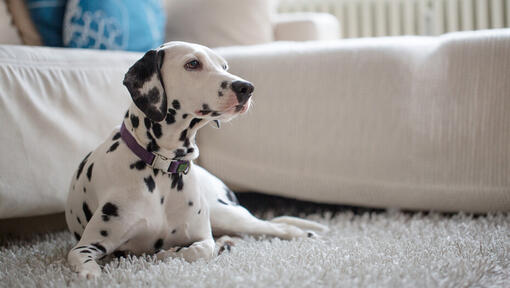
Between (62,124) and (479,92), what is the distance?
1311 mm

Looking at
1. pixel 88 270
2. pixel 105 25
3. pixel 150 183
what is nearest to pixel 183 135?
pixel 150 183

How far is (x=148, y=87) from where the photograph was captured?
4.36 ft

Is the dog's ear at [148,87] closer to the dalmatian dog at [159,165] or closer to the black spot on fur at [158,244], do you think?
the dalmatian dog at [159,165]

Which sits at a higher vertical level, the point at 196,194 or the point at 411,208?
the point at 196,194

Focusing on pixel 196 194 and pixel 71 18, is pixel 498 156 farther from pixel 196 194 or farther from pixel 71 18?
pixel 71 18

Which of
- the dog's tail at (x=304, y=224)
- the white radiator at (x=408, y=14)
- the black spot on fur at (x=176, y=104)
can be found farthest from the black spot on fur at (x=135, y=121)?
the white radiator at (x=408, y=14)

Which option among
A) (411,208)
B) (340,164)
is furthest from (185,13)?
(411,208)

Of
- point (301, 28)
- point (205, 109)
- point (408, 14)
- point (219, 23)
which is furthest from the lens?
point (408, 14)

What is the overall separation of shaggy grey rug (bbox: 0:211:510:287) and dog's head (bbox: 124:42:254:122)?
354mm

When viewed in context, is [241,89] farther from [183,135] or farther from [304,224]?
[304,224]

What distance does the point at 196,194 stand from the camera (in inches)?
56.6

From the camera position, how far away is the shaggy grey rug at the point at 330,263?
1.12 meters

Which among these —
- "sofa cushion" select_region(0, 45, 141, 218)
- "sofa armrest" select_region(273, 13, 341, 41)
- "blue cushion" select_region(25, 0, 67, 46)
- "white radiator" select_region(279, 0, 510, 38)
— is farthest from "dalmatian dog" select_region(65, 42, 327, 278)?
"white radiator" select_region(279, 0, 510, 38)

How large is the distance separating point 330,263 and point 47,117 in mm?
997
